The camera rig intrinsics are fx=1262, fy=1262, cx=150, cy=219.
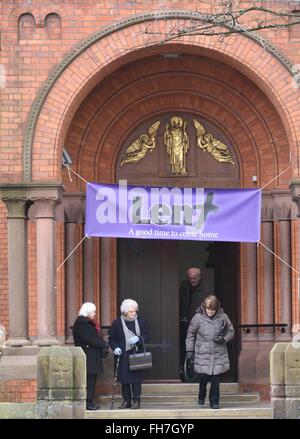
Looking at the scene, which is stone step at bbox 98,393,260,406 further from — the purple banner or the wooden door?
the purple banner

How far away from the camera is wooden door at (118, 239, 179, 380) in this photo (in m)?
17.9

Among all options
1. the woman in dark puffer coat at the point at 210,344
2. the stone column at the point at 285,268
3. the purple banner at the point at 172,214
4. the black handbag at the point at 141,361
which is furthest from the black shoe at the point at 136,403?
the stone column at the point at 285,268

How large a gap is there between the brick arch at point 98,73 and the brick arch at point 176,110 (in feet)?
3.08

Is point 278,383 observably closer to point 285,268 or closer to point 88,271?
point 285,268

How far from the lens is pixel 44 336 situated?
16.3m

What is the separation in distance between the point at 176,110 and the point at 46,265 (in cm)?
321

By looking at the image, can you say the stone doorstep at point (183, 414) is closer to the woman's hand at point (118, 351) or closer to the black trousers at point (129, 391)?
the black trousers at point (129, 391)

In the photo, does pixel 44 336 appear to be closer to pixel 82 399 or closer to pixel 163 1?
pixel 82 399

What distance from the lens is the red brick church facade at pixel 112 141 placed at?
16.4 meters

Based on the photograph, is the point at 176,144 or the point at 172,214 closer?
the point at 172,214

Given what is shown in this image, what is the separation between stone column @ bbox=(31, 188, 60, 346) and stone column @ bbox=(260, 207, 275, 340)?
10.1ft

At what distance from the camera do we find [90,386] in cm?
1636

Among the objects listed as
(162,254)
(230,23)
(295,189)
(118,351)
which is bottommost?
(118,351)

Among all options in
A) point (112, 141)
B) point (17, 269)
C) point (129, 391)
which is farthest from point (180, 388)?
point (112, 141)
